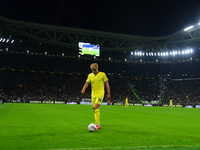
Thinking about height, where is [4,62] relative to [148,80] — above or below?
above

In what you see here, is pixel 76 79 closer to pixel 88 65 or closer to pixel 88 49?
pixel 88 65

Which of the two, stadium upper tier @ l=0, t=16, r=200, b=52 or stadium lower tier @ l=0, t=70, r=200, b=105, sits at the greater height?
stadium upper tier @ l=0, t=16, r=200, b=52

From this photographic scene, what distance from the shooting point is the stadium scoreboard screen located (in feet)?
131

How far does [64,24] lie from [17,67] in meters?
27.3

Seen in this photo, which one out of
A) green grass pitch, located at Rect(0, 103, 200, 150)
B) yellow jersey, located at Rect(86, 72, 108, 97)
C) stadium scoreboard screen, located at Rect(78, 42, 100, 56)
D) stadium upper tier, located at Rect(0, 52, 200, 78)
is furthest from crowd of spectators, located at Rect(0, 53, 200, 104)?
yellow jersey, located at Rect(86, 72, 108, 97)

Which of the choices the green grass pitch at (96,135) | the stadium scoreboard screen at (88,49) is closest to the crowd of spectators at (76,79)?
the stadium scoreboard screen at (88,49)

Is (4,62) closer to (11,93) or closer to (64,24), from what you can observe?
(11,93)

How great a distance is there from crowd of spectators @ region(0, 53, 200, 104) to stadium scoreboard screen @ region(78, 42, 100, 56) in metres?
22.4

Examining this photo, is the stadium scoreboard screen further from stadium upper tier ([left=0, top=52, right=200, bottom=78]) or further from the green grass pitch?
the green grass pitch

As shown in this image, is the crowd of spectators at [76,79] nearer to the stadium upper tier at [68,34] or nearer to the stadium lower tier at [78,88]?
the stadium lower tier at [78,88]

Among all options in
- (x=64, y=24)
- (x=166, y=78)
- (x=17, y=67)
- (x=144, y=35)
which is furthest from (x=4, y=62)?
(x=166, y=78)

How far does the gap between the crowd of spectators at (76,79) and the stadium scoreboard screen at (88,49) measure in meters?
22.4

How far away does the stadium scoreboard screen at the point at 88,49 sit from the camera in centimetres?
4003

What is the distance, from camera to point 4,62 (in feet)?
191
